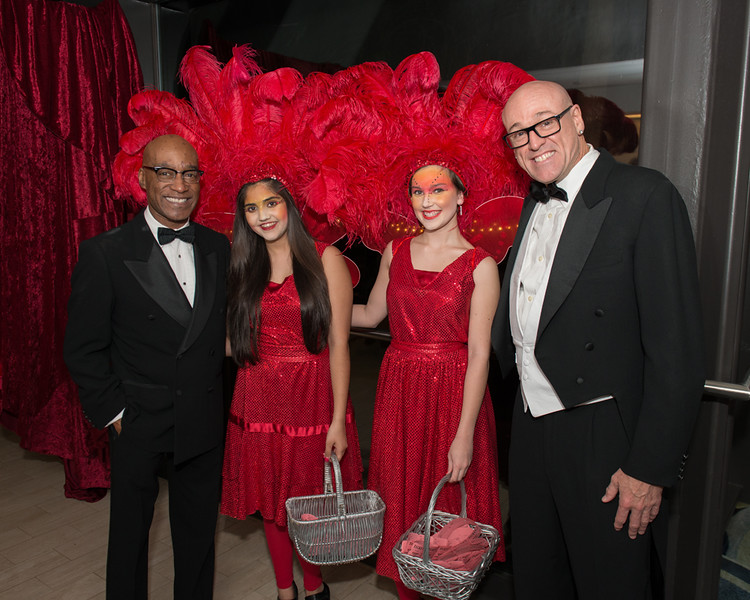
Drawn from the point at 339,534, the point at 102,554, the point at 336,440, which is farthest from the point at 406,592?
the point at 102,554

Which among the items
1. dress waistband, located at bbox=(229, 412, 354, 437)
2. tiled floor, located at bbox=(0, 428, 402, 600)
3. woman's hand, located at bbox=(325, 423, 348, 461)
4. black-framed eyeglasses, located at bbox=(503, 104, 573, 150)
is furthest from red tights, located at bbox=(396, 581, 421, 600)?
black-framed eyeglasses, located at bbox=(503, 104, 573, 150)

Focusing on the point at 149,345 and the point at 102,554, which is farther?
the point at 102,554

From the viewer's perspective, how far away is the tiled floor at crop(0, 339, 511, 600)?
9.05ft

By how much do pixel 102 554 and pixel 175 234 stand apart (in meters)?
1.84

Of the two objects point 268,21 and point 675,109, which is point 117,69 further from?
point 675,109

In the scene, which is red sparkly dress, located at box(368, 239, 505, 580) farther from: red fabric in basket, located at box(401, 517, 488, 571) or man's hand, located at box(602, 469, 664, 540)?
man's hand, located at box(602, 469, 664, 540)

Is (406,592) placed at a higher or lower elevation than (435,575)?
lower

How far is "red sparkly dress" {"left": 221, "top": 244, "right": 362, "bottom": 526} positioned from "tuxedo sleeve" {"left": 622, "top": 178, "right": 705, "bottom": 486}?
1209mm

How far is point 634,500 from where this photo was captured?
163cm

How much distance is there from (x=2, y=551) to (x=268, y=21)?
9.63 feet

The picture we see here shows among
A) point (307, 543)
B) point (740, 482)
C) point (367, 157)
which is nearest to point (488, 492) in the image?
point (307, 543)

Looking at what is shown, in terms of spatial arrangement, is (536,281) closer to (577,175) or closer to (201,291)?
(577,175)

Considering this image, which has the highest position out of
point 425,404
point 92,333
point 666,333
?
point 666,333

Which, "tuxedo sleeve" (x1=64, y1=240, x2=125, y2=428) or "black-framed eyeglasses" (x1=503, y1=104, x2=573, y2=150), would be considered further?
"tuxedo sleeve" (x1=64, y1=240, x2=125, y2=428)
